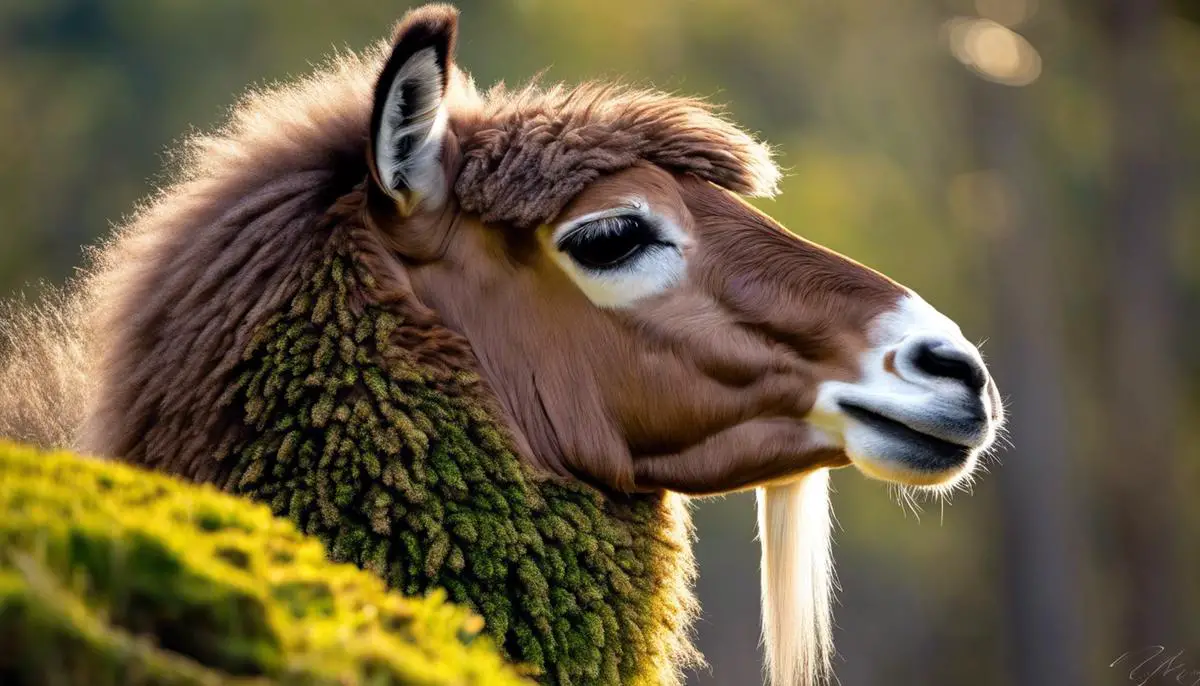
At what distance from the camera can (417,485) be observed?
13.1ft

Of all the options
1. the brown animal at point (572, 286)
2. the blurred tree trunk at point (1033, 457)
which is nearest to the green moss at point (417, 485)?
the brown animal at point (572, 286)

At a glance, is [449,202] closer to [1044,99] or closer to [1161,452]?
[1161,452]

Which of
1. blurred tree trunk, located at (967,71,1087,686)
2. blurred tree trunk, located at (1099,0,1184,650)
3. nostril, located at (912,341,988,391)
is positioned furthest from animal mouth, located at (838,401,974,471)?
blurred tree trunk, located at (967,71,1087,686)

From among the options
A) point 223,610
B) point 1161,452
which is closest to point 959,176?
point 1161,452

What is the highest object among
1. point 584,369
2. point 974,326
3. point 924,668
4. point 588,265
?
point 974,326

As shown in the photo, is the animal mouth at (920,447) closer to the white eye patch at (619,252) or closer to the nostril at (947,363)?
the nostril at (947,363)

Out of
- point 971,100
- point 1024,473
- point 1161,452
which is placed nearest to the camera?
point 1161,452

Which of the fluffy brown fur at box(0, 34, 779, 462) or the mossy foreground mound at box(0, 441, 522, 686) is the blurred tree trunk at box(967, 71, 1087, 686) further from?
the mossy foreground mound at box(0, 441, 522, 686)

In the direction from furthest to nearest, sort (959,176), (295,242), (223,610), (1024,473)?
(959,176), (1024,473), (295,242), (223,610)

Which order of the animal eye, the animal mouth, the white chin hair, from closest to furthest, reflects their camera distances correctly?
the animal mouth < the animal eye < the white chin hair

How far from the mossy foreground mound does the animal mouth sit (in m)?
2.35

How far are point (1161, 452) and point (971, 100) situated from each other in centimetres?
816

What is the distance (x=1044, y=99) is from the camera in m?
28.0

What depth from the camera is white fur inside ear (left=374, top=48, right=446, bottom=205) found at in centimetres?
428
